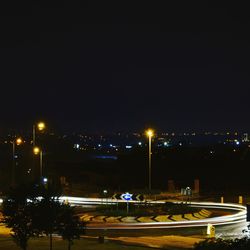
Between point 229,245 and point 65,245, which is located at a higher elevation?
point 229,245

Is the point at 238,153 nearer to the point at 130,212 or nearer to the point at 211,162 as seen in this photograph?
the point at 211,162

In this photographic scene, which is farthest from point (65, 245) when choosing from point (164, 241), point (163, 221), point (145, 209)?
point (145, 209)

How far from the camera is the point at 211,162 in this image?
128625 mm

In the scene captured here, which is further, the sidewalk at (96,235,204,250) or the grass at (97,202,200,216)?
the grass at (97,202,200,216)

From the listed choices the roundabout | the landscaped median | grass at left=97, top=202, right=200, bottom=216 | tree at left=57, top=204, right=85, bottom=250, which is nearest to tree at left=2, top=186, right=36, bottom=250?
tree at left=57, top=204, right=85, bottom=250

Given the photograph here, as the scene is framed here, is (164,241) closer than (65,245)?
No

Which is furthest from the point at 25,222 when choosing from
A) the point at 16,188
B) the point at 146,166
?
the point at 146,166

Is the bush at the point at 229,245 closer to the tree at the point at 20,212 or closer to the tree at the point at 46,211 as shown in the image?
the tree at the point at 46,211

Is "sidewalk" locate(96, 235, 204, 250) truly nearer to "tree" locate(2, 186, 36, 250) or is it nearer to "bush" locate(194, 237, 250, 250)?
"bush" locate(194, 237, 250, 250)

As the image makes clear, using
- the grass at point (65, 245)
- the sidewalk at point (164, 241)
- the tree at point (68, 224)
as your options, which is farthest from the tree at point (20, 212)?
the sidewalk at point (164, 241)

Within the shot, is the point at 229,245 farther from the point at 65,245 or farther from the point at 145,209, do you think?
the point at 145,209

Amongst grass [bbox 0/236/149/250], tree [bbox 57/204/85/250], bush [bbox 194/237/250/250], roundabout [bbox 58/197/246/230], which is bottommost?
grass [bbox 0/236/149/250]

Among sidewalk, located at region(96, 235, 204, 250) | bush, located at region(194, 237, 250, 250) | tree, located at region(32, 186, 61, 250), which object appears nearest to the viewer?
bush, located at region(194, 237, 250, 250)

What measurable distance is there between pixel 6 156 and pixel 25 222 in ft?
379
